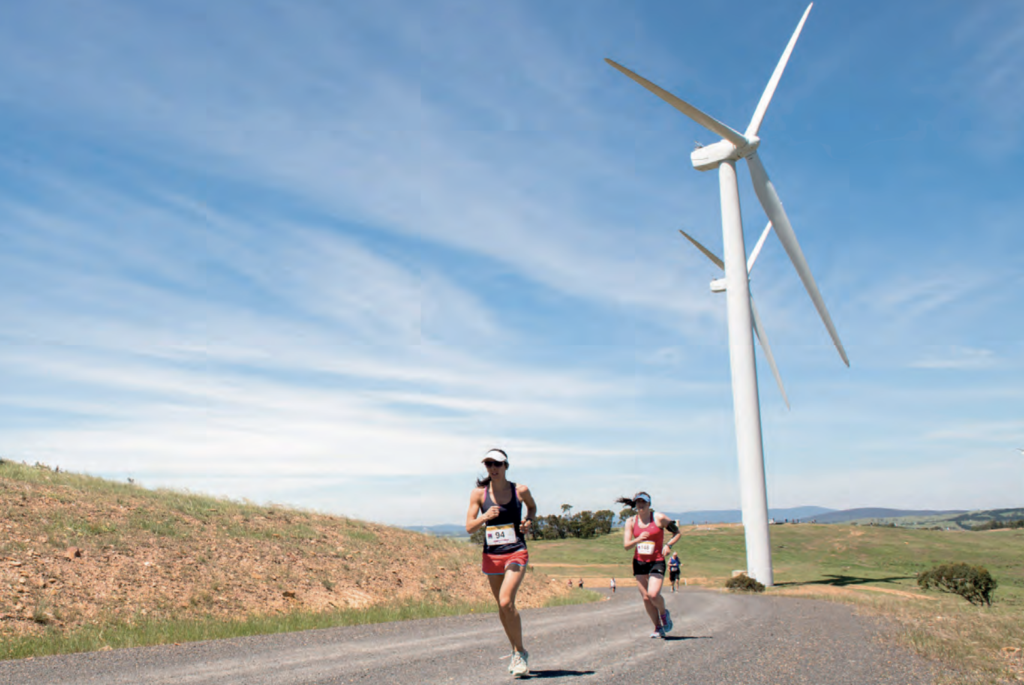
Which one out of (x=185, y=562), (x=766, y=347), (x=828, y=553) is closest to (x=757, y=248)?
(x=766, y=347)

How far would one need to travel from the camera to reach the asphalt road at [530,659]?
8.88 metres

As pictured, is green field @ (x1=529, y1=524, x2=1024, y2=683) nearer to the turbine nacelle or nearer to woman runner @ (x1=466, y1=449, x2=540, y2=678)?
woman runner @ (x1=466, y1=449, x2=540, y2=678)

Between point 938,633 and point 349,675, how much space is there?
1032 cm

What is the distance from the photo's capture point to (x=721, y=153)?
4391cm

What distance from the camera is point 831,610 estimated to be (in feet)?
70.1

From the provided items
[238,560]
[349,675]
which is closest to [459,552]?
[238,560]

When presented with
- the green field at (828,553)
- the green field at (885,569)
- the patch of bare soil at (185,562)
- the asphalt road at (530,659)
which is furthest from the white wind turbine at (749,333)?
the green field at (828,553)

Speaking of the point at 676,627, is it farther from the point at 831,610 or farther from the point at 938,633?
the point at 831,610

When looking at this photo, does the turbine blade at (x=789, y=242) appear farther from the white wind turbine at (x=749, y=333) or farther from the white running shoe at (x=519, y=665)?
the white running shoe at (x=519, y=665)

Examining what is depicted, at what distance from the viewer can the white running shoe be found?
8562mm

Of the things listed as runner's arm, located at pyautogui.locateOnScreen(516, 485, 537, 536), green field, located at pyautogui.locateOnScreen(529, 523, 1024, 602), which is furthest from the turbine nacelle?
green field, located at pyautogui.locateOnScreen(529, 523, 1024, 602)

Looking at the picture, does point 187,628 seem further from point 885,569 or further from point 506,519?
point 885,569

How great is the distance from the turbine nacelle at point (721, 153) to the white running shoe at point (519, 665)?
3981 cm

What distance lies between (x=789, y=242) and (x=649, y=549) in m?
32.0
